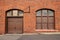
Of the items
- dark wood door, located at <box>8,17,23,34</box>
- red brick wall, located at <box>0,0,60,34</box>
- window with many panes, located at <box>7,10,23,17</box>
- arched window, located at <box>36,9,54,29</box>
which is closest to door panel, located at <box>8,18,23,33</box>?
dark wood door, located at <box>8,17,23,34</box>

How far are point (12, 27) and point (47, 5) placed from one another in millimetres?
6133

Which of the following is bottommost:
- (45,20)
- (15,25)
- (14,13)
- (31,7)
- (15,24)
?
(15,25)

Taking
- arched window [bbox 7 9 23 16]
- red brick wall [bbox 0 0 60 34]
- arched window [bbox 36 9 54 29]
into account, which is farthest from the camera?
arched window [bbox 7 9 23 16]

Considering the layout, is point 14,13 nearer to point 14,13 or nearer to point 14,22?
point 14,13

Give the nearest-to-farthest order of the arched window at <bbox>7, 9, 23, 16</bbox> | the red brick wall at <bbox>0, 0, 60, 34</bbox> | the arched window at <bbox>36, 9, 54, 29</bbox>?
1. the red brick wall at <bbox>0, 0, 60, 34</bbox>
2. the arched window at <bbox>36, 9, 54, 29</bbox>
3. the arched window at <bbox>7, 9, 23, 16</bbox>

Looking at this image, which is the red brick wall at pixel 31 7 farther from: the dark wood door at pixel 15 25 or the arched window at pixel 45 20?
the dark wood door at pixel 15 25

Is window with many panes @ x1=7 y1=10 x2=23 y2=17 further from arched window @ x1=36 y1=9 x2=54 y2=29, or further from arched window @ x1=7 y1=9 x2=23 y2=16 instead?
arched window @ x1=36 y1=9 x2=54 y2=29

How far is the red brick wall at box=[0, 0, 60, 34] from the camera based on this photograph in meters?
23.7

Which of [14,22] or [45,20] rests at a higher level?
[45,20]

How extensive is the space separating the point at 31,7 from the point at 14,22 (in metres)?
3.41

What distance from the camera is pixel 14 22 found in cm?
2444

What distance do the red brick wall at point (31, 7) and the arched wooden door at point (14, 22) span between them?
82 cm

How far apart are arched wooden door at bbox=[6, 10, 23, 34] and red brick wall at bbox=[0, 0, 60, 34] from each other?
818 millimetres

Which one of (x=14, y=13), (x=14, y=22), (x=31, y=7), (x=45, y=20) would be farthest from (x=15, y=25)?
(x=45, y=20)
